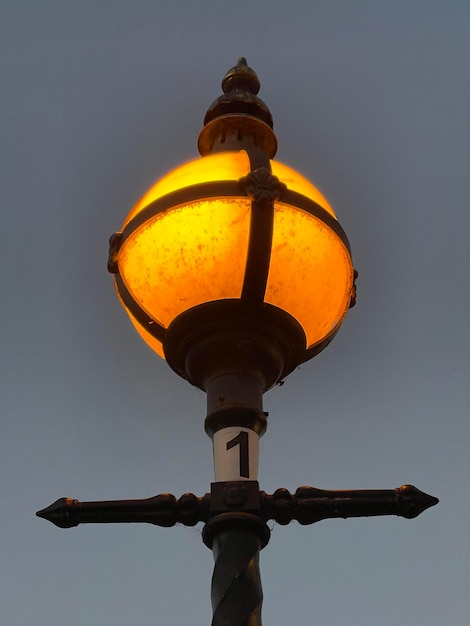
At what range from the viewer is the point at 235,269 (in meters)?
2.93

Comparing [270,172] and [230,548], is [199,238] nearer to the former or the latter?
[270,172]

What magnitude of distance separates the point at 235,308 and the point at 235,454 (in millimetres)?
484

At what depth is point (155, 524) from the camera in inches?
105

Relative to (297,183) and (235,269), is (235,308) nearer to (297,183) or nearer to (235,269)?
(235,269)

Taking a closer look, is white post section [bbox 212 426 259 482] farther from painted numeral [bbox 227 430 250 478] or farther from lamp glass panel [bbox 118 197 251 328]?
lamp glass panel [bbox 118 197 251 328]

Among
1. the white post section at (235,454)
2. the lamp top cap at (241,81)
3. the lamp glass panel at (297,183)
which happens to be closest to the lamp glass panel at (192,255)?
the lamp glass panel at (297,183)

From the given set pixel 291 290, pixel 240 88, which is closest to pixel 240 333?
pixel 291 290

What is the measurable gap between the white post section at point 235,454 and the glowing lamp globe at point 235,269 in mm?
242

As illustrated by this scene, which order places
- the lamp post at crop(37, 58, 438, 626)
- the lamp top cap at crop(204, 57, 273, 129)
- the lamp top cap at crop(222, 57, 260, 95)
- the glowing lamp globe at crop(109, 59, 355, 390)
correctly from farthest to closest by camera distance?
the lamp top cap at crop(222, 57, 260, 95)
the lamp top cap at crop(204, 57, 273, 129)
the glowing lamp globe at crop(109, 59, 355, 390)
the lamp post at crop(37, 58, 438, 626)

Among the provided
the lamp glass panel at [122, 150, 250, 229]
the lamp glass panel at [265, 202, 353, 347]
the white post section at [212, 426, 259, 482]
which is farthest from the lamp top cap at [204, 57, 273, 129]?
the white post section at [212, 426, 259, 482]

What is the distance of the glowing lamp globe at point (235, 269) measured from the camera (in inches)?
116

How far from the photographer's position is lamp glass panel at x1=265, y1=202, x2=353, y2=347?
2.97 m

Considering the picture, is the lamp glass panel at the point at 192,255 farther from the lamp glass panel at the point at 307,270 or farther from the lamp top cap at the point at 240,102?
the lamp top cap at the point at 240,102

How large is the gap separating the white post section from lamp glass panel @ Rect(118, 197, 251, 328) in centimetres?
45
